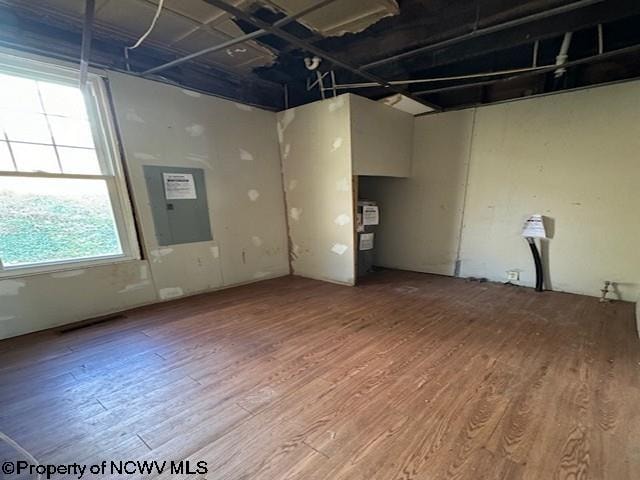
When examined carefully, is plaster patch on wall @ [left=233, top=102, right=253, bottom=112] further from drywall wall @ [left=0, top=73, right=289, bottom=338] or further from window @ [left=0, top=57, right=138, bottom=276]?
window @ [left=0, top=57, right=138, bottom=276]

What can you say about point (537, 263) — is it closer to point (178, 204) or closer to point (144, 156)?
point (178, 204)

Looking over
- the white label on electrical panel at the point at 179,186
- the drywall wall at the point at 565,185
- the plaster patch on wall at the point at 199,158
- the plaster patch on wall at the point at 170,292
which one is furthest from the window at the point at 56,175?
the drywall wall at the point at 565,185

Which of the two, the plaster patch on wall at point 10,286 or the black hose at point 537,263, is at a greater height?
the plaster patch on wall at point 10,286

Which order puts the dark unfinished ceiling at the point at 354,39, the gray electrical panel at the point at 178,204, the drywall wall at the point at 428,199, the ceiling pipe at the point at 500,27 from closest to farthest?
the ceiling pipe at the point at 500,27 < the dark unfinished ceiling at the point at 354,39 < the gray electrical panel at the point at 178,204 < the drywall wall at the point at 428,199

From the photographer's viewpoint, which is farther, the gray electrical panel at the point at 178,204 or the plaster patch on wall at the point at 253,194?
the plaster patch on wall at the point at 253,194

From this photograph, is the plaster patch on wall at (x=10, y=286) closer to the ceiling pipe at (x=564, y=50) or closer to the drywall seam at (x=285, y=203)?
the drywall seam at (x=285, y=203)

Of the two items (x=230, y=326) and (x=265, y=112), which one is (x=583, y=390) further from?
(x=265, y=112)

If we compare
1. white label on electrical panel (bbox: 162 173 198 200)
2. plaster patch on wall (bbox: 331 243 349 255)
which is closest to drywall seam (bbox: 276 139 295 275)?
plaster patch on wall (bbox: 331 243 349 255)

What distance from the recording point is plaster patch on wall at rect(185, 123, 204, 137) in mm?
3215

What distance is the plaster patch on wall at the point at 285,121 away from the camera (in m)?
3.80

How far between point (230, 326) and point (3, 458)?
1.46 meters

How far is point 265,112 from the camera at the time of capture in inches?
152

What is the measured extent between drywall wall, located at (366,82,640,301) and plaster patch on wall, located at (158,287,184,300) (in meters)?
3.27

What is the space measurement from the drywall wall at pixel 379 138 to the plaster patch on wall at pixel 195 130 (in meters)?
1.75
